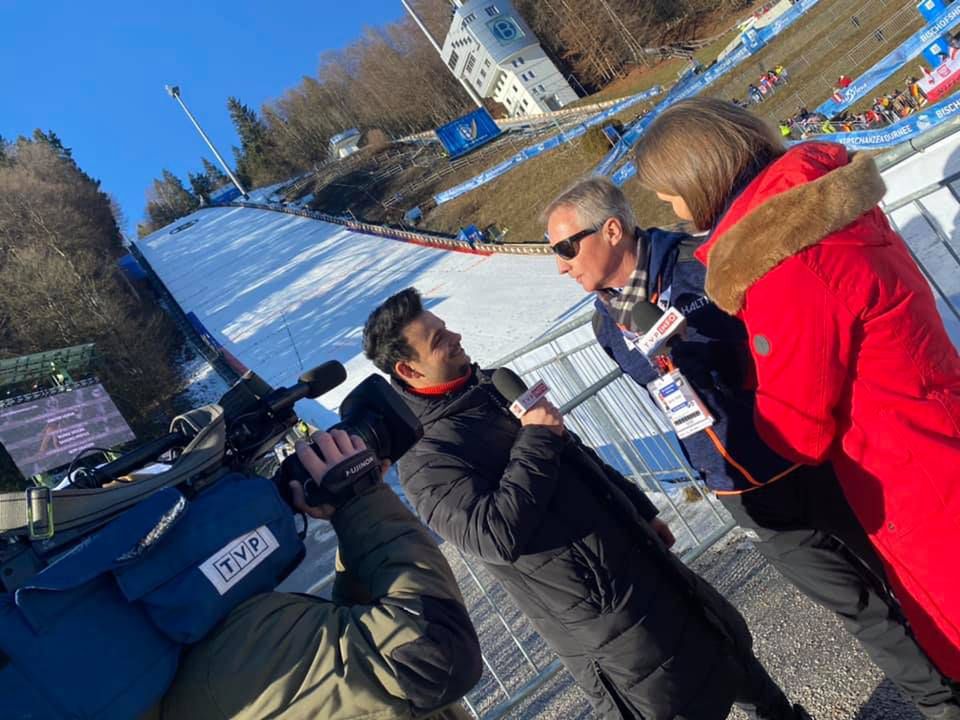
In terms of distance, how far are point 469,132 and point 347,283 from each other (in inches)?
626

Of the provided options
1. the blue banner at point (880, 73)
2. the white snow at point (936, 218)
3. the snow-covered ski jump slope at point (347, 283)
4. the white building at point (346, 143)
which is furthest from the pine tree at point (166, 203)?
the white snow at point (936, 218)

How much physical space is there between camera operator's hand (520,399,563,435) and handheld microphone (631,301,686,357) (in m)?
0.35

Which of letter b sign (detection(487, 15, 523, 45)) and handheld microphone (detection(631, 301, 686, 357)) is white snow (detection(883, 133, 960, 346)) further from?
letter b sign (detection(487, 15, 523, 45))

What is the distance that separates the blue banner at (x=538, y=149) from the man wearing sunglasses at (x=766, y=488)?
106 ft

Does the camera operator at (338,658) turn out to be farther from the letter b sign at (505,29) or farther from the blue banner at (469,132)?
the letter b sign at (505,29)

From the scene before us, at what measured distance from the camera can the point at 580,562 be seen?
2.11 metres

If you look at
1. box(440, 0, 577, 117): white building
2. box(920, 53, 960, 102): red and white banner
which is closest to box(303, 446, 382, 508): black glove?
box(920, 53, 960, 102): red and white banner

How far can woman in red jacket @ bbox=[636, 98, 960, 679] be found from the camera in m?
1.50

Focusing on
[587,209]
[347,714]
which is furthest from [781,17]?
[347,714]

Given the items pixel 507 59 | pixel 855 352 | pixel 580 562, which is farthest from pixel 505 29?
pixel 855 352

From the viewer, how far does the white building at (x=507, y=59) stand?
51719mm

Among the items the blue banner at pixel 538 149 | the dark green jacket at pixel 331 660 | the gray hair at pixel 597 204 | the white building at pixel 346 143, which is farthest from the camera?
the white building at pixel 346 143

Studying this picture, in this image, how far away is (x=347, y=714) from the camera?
4.10 feet

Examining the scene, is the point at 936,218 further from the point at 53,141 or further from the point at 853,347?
the point at 53,141
